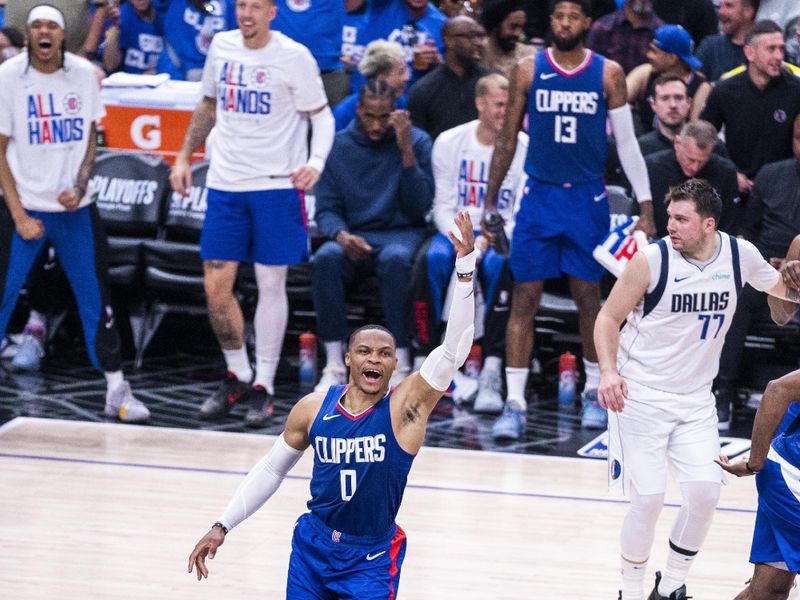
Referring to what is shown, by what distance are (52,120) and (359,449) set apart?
4272 millimetres

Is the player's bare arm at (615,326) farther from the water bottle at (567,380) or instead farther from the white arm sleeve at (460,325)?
the water bottle at (567,380)

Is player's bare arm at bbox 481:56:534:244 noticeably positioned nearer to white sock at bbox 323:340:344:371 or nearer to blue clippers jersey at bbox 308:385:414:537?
white sock at bbox 323:340:344:371

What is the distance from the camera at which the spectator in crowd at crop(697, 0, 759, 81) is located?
9906mm

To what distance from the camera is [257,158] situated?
836 centimetres

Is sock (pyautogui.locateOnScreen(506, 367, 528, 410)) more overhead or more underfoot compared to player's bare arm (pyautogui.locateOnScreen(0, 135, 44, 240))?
more underfoot

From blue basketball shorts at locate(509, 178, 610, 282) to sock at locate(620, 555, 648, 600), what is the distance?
9.19ft

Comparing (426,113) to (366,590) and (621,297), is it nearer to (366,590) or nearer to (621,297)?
(621,297)

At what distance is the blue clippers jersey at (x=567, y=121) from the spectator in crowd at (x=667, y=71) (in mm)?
1084

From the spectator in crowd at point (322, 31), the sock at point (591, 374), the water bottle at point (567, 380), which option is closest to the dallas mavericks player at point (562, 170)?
the sock at point (591, 374)

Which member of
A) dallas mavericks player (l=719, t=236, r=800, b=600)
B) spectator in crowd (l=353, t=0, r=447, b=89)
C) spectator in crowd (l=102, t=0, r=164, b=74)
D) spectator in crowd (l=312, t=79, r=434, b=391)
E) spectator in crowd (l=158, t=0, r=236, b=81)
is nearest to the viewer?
dallas mavericks player (l=719, t=236, r=800, b=600)

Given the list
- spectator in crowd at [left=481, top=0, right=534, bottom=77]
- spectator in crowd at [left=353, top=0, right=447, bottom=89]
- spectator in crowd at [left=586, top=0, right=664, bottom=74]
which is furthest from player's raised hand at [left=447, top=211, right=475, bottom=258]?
spectator in crowd at [left=353, top=0, right=447, bottom=89]

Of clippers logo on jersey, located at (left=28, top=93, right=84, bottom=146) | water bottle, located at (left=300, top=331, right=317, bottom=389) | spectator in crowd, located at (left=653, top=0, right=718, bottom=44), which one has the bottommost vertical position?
water bottle, located at (left=300, top=331, right=317, bottom=389)

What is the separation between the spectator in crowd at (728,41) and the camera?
9906 mm

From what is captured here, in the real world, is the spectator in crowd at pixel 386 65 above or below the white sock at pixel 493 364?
above
